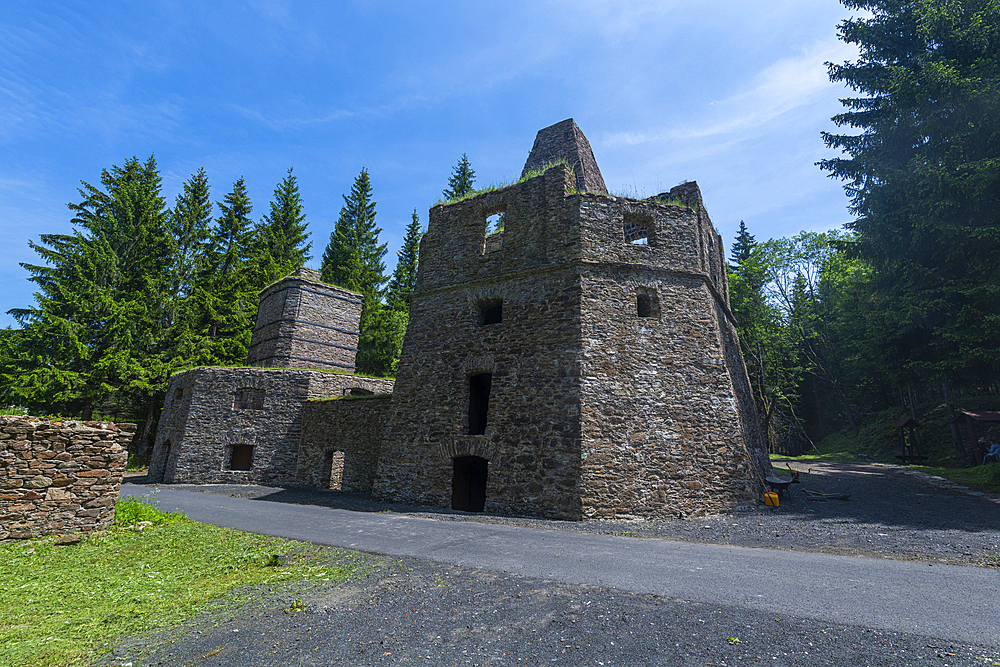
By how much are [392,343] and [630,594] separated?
26.9 m

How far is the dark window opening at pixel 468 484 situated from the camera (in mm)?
11703

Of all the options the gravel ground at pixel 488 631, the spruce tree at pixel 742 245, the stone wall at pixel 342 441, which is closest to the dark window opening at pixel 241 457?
the stone wall at pixel 342 441

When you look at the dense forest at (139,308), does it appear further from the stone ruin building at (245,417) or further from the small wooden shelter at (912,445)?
the small wooden shelter at (912,445)

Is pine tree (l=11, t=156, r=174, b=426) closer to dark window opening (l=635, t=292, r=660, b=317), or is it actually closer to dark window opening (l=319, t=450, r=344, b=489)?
dark window opening (l=319, t=450, r=344, b=489)

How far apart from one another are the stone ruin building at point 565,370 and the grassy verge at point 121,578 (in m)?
5.49

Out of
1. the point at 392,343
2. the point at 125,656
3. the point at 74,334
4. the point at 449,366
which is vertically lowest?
the point at 125,656

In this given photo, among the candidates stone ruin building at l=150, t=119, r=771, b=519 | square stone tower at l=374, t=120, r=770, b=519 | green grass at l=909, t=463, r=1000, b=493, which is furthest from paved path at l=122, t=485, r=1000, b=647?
green grass at l=909, t=463, r=1000, b=493

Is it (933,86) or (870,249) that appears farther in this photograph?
(870,249)

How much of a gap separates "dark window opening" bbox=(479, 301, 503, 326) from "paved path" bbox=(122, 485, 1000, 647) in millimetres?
6208

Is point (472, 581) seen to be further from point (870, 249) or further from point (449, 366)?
point (870, 249)

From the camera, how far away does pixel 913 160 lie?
14.3 meters

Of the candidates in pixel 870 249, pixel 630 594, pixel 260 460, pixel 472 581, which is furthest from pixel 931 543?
pixel 260 460

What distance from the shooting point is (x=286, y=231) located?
114ft

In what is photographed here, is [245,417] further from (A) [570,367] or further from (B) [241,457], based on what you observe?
(A) [570,367]
